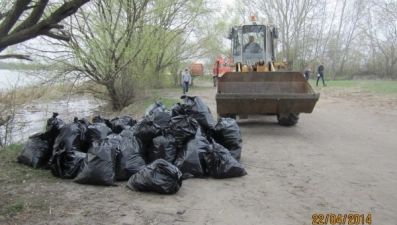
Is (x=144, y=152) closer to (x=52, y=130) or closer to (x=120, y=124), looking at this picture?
(x=120, y=124)

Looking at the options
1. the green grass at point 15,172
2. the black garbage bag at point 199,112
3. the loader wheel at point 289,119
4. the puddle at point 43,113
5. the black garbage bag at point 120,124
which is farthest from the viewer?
the puddle at point 43,113

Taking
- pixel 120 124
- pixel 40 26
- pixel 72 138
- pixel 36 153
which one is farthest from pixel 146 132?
pixel 40 26

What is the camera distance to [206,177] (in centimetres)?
495

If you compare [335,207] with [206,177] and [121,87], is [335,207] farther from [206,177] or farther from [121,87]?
[121,87]

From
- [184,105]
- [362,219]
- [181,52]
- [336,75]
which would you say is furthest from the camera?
[336,75]

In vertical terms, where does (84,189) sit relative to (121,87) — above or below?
below

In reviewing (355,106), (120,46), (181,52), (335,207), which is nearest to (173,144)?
(335,207)

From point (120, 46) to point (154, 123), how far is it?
8771 millimetres
